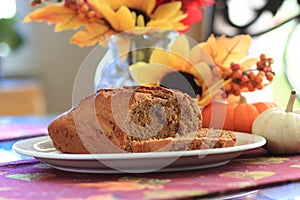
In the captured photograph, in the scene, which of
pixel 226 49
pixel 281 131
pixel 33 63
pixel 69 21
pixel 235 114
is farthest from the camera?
pixel 33 63

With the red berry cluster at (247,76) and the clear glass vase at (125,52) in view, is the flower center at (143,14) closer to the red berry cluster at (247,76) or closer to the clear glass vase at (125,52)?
the clear glass vase at (125,52)

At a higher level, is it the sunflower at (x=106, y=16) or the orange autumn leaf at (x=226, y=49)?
the sunflower at (x=106, y=16)

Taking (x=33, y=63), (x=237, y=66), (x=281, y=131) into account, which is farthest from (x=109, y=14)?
(x=33, y=63)

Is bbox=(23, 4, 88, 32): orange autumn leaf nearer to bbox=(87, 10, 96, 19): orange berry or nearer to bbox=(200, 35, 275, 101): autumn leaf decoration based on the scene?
bbox=(87, 10, 96, 19): orange berry

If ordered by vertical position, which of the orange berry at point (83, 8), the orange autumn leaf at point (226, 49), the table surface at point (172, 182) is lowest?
the table surface at point (172, 182)

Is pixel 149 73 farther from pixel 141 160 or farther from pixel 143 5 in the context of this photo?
pixel 141 160

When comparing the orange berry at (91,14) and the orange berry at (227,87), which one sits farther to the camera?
the orange berry at (91,14)

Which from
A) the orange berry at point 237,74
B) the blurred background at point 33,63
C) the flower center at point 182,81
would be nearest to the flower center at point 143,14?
the flower center at point 182,81

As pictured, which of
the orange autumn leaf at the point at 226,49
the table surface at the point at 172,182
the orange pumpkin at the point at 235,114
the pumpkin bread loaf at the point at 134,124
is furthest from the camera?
the orange autumn leaf at the point at 226,49
